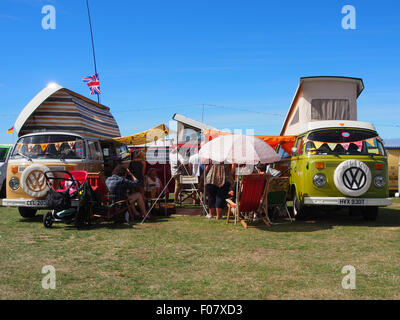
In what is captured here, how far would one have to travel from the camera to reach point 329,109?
13555 millimetres

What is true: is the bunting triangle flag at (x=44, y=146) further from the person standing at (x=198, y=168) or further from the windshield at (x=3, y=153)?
the windshield at (x=3, y=153)

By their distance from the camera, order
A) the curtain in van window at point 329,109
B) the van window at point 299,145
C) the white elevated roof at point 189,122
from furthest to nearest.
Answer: the white elevated roof at point 189,122
the curtain in van window at point 329,109
the van window at point 299,145

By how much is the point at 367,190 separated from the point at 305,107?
5.79 metres

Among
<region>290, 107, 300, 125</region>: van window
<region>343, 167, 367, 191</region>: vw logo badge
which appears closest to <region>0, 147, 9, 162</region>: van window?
<region>290, 107, 300, 125</region>: van window

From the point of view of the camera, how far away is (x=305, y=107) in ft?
44.5

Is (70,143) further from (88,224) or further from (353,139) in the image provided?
(353,139)

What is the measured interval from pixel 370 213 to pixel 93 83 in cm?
1639

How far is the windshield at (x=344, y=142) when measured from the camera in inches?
345

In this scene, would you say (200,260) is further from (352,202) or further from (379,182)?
(379,182)

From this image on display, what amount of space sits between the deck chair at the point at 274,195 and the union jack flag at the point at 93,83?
47.3 feet

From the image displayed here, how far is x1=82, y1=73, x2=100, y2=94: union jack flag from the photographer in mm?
21031

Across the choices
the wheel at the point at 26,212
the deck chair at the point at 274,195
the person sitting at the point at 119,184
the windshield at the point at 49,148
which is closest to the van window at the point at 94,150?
the windshield at the point at 49,148
